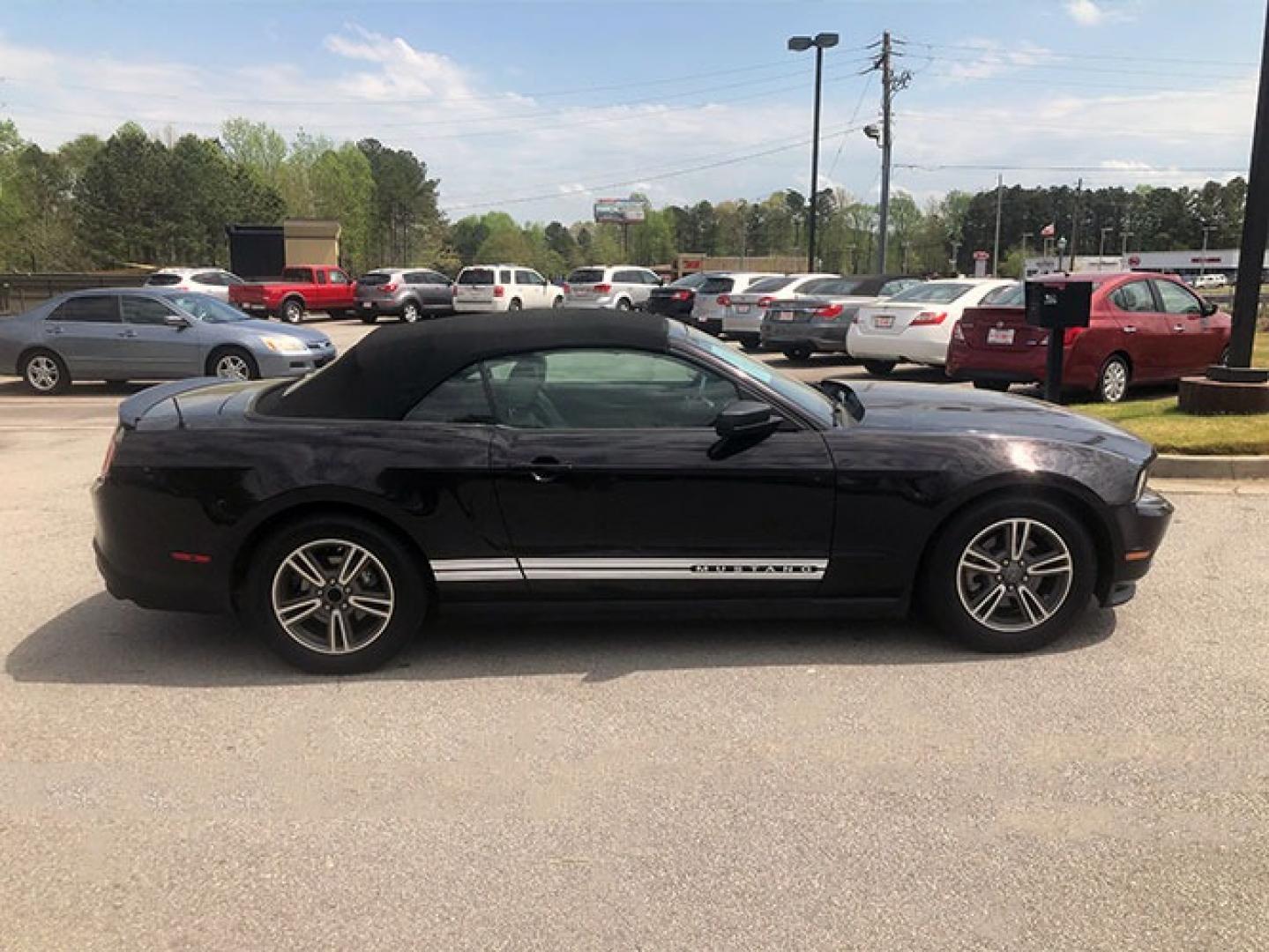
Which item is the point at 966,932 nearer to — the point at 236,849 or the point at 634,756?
the point at 634,756

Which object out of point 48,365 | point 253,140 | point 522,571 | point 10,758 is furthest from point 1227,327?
point 253,140

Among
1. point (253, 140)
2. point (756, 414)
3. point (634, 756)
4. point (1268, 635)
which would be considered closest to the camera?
point (634, 756)

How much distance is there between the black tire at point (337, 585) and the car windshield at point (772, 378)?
1.53 meters

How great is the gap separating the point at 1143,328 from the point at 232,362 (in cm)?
1128

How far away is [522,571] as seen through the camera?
13.2 feet

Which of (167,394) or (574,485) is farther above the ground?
(167,394)

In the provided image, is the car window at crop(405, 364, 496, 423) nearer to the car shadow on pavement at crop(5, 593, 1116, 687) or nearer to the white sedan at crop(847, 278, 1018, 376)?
the car shadow on pavement at crop(5, 593, 1116, 687)

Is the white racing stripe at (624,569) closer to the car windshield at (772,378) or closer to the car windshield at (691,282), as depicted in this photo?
the car windshield at (772,378)

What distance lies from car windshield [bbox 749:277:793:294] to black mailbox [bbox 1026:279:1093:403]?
10.5 m

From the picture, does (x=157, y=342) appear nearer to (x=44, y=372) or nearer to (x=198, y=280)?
(x=44, y=372)

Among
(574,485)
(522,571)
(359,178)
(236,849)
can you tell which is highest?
(359,178)

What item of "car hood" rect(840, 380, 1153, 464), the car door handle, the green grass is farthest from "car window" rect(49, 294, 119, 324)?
the green grass

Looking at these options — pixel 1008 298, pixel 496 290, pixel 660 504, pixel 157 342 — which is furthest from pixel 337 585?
pixel 496 290

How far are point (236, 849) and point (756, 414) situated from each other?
7.90 feet
